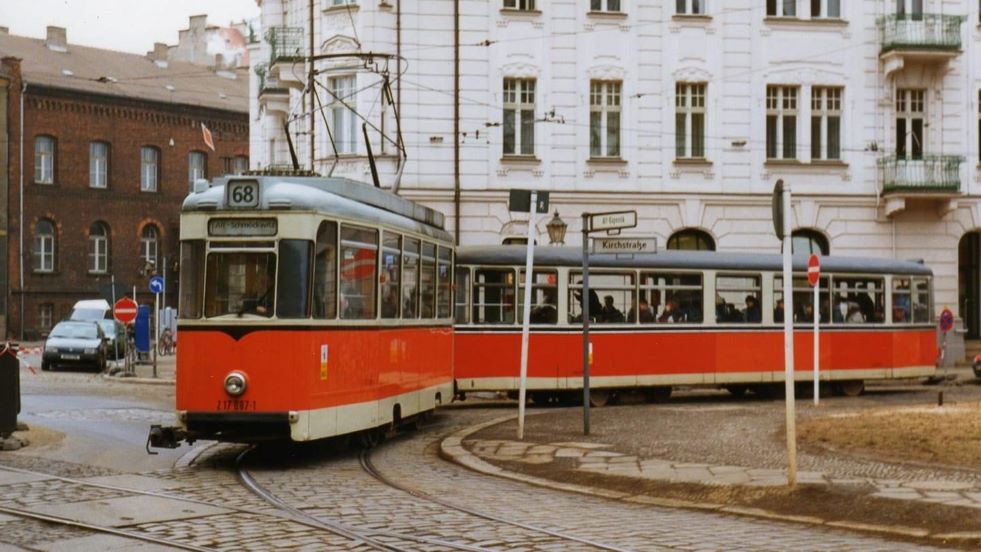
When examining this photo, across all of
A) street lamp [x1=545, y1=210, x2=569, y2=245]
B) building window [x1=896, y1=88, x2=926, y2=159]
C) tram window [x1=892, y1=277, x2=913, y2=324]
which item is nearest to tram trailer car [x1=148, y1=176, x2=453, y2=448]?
tram window [x1=892, y1=277, x2=913, y2=324]

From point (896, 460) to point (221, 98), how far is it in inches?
2641

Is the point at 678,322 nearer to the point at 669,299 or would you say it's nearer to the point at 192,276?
the point at 669,299

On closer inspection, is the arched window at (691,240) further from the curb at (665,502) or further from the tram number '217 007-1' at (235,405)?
the tram number '217 007-1' at (235,405)

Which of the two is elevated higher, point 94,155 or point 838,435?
point 94,155

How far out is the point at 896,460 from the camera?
15719mm

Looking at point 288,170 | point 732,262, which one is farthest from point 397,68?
point 288,170

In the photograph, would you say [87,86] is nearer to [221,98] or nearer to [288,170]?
[221,98]

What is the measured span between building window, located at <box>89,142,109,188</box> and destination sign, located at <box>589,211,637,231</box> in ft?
187

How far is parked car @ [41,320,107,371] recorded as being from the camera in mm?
43438

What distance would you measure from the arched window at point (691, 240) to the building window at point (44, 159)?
1569 inches

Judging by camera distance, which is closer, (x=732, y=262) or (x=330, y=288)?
→ (x=330, y=288)

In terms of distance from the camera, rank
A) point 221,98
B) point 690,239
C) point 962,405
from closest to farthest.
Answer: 1. point 962,405
2. point 690,239
3. point 221,98

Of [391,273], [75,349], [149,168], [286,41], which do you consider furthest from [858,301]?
[149,168]

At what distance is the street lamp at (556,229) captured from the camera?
35.0m
